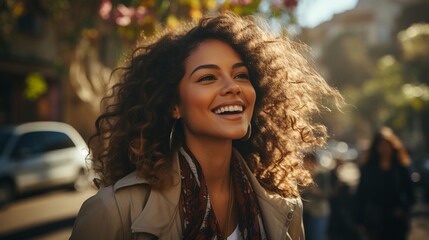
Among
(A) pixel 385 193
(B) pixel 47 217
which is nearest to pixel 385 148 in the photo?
(A) pixel 385 193

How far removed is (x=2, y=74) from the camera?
18.5 metres

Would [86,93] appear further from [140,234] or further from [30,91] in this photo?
[140,234]

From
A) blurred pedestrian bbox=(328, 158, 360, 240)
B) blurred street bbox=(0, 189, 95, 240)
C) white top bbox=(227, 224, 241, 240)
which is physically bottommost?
blurred street bbox=(0, 189, 95, 240)

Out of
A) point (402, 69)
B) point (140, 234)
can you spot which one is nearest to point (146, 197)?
point (140, 234)

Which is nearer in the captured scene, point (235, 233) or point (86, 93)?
point (235, 233)

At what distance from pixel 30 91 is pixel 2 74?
11.3 feet

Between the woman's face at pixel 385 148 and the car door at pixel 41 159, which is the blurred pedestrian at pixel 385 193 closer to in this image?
the woman's face at pixel 385 148

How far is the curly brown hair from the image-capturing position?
97.3 inches

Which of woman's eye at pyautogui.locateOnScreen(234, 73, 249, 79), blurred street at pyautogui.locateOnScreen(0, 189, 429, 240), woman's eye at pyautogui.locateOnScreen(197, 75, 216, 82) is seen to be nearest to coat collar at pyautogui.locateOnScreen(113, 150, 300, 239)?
woman's eye at pyautogui.locateOnScreen(197, 75, 216, 82)

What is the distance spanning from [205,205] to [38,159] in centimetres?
996

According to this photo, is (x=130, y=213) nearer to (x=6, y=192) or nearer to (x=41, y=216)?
(x=41, y=216)

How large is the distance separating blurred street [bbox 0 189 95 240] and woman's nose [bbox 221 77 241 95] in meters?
6.20

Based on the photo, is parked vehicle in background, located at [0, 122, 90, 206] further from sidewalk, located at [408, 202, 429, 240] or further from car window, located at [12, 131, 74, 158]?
sidewalk, located at [408, 202, 429, 240]

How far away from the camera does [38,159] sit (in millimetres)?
11352
